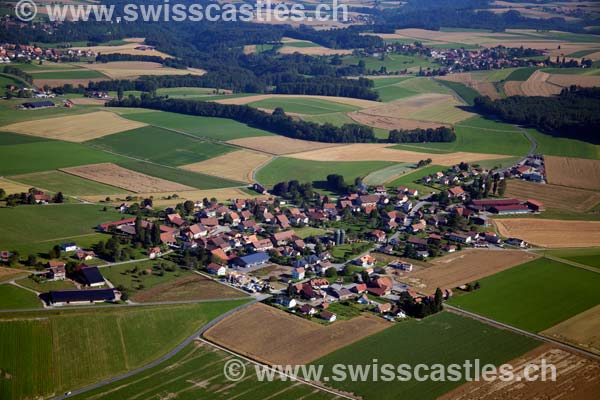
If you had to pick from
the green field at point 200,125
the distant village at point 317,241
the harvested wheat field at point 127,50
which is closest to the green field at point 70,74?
the harvested wheat field at point 127,50

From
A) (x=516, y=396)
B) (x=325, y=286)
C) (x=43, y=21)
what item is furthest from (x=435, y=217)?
(x=43, y=21)

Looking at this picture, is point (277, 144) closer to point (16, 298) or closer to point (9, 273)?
point (9, 273)

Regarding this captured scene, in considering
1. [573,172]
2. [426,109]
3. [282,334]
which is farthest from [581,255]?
[426,109]

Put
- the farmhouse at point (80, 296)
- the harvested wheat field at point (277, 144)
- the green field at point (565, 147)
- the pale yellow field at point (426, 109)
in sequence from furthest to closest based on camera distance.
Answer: the pale yellow field at point (426, 109)
the harvested wheat field at point (277, 144)
the green field at point (565, 147)
the farmhouse at point (80, 296)

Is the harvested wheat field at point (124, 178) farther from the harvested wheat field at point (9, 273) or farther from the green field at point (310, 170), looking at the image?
the harvested wheat field at point (9, 273)

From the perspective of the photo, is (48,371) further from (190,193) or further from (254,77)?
(254,77)

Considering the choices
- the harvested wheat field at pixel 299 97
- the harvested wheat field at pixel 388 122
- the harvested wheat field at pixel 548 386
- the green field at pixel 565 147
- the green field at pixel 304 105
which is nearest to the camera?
the harvested wheat field at pixel 548 386
